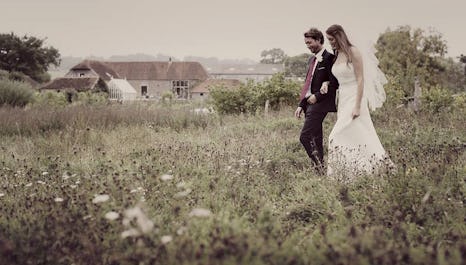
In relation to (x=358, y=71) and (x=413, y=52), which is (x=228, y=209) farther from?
(x=413, y=52)

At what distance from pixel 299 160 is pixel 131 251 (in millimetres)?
4913

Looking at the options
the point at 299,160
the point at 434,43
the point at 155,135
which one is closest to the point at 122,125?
the point at 155,135

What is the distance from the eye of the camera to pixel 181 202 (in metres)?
4.17

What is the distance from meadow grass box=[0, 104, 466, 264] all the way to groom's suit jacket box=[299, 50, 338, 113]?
2.90ft

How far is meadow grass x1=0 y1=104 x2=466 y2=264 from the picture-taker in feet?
8.36

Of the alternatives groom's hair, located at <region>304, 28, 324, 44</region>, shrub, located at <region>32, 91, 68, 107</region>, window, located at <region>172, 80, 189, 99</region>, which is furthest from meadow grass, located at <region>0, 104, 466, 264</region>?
window, located at <region>172, 80, 189, 99</region>

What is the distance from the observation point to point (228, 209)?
13.5 feet

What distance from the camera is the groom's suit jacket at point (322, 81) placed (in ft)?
20.9

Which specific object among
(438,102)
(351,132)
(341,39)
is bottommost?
(438,102)

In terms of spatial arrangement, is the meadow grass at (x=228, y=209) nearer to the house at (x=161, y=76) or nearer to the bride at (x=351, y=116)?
the bride at (x=351, y=116)

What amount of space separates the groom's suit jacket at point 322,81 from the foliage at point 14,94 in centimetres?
1402

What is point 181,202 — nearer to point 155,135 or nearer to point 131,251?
point 131,251

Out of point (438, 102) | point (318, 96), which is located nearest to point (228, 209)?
point (318, 96)

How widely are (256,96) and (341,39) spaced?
34.4 ft
